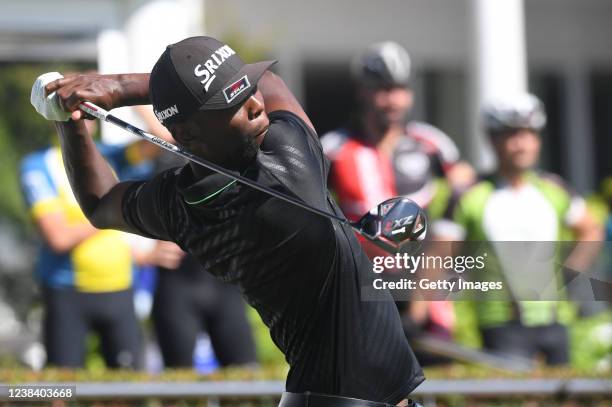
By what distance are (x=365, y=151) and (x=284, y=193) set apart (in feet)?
12.3

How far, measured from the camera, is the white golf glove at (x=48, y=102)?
12.1 ft

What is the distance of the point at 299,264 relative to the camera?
3.42 metres

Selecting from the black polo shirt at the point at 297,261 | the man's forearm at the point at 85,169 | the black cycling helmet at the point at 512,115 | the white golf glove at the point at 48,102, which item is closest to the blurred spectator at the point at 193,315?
the black cycling helmet at the point at 512,115

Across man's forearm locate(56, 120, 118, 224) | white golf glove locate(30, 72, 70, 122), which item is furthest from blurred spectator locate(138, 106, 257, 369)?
white golf glove locate(30, 72, 70, 122)

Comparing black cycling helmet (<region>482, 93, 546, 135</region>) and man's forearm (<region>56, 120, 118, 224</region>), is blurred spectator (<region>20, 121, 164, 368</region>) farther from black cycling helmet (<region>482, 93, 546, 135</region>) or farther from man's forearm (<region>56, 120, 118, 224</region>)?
man's forearm (<region>56, 120, 118, 224</region>)

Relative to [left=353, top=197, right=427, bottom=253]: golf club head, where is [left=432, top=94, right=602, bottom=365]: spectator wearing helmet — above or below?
below

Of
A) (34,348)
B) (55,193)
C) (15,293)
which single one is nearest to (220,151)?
(55,193)

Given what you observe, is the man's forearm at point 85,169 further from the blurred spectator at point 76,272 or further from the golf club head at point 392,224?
the blurred spectator at point 76,272

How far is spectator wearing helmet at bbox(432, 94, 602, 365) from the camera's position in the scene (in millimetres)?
6867

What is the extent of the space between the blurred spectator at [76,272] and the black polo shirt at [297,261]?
3245 mm

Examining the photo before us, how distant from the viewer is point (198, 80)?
326 centimetres

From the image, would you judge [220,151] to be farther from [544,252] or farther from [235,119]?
[544,252]

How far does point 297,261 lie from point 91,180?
2.75ft

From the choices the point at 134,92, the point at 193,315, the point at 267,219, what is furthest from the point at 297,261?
the point at 193,315
